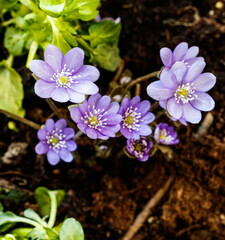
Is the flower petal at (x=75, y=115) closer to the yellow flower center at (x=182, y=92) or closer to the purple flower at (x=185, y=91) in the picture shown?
the purple flower at (x=185, y=91)

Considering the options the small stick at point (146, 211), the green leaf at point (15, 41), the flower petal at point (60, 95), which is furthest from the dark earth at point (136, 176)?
the flower petal at point (60, 95)

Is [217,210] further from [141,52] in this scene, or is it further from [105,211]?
[141,52]

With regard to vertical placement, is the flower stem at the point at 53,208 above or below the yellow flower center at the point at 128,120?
below

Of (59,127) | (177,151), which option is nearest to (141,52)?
(177,151)

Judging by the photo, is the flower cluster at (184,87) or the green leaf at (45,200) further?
the green leaf at (45,200)

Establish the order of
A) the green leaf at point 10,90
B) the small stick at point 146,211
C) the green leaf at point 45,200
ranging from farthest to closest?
the green leaf at point 10,90 → the small stick at point 146,211 → the green leaf at point 45,200

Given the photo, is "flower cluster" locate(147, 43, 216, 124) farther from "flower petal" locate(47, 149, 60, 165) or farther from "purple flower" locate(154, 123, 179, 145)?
"flower petal" locate(47, 149, 60, 165)

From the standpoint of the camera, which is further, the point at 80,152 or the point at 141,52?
the point at 141,52
